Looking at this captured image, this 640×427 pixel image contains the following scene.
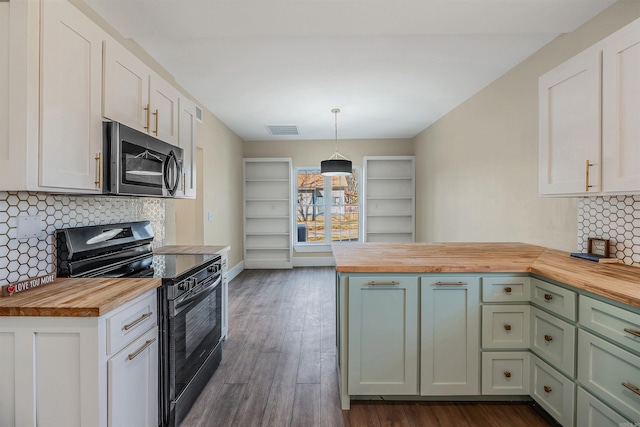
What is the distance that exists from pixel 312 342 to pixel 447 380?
4.54 ft

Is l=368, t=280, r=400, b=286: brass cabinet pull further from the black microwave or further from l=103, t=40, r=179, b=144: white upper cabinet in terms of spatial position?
l=103, t=40, r=179, b=144: white upper cabinet

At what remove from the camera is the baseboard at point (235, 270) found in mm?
5540

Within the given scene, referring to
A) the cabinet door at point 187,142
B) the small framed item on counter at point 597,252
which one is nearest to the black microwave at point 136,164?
the cabinet door at point 187,142

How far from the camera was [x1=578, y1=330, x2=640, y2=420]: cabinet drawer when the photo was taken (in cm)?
140

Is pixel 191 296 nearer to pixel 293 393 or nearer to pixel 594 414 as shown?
pixel 293 393

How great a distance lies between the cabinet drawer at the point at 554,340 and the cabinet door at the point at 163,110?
2844 mm

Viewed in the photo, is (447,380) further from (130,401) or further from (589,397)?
(130,401)

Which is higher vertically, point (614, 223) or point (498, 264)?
point (614, 223)

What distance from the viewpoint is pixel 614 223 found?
7.08 feet

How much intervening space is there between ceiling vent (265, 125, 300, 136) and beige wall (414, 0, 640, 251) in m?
2.46

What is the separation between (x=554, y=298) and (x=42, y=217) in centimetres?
293

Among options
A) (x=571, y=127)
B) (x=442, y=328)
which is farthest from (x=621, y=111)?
(x=442, y=328)


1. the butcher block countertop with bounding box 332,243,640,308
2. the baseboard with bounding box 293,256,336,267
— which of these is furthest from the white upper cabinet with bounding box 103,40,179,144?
the baseboard with bounding box 293,256,336,267

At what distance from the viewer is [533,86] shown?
2.93m
